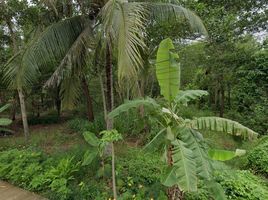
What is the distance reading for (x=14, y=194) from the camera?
15.5ft

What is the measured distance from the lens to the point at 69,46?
549cm

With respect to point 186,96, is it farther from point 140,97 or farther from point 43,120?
point 43,120

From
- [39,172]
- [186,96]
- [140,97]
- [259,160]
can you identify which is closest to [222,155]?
[186,96]

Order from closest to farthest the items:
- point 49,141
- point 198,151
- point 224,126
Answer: point 198,151 < point 224,126 < point 49,141

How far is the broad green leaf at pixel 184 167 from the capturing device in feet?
8.95

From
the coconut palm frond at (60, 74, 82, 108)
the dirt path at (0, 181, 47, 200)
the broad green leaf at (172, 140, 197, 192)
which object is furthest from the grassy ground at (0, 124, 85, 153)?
the broad green leaf at (172, 140, 197, 192)

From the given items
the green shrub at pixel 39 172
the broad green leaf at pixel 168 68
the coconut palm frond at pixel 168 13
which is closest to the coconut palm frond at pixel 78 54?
the coconut palm frond at pixel 168 13

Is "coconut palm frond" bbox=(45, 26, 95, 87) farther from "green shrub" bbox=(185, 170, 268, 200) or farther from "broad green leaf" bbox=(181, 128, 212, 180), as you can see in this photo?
"green shrub" bbox=(185, 170, 268, 200)

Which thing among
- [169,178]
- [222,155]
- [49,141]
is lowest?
[49,141]

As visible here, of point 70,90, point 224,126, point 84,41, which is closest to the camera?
point 224,126

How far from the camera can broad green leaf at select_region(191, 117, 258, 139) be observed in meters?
3.32

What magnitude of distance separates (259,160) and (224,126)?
10.3ft

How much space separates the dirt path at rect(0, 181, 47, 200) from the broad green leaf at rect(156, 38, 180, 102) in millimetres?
2990

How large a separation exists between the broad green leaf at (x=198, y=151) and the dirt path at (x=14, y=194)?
2.87 metres
